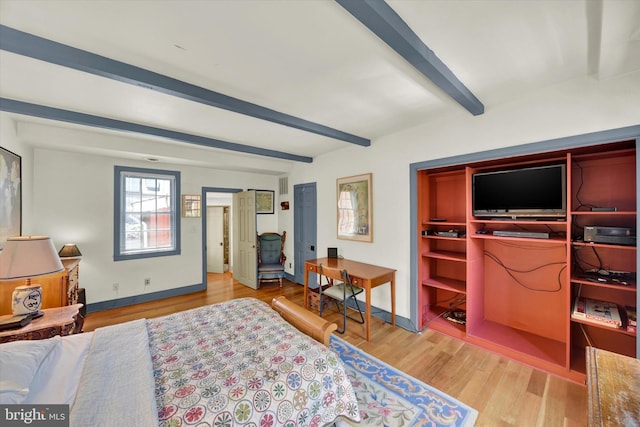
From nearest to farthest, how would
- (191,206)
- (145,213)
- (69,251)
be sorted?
(69,251)
(145,213)
(191,206)

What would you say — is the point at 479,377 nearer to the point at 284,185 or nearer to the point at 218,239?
the point at 284,185

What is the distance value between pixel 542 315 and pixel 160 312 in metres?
4.85

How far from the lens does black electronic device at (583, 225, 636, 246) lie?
190 cm

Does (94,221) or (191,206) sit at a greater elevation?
(191,206)

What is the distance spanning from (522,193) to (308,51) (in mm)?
2397

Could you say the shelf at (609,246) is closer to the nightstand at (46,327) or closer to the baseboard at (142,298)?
the nightstand at (46,327)

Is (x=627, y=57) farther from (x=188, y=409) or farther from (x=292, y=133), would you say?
(x=188, y=409)

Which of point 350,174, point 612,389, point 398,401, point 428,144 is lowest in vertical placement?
point 398,401

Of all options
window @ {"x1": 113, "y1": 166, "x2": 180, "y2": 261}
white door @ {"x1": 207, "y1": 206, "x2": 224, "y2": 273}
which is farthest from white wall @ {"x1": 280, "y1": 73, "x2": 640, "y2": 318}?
white door @ {"x1": 207, "y1": 206, "x2": 224, "y2": 273}

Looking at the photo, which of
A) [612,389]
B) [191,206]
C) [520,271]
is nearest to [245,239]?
[191,206]

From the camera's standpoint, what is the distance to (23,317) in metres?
1.89

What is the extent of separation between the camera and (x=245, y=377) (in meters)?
1.36

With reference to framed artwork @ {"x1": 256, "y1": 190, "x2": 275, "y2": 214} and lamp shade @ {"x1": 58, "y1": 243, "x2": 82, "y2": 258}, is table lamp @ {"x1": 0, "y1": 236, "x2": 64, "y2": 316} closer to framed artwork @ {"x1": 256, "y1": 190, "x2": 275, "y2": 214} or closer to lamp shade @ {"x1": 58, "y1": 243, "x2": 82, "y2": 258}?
lamp shade @ {"x1": 58, "y1": 243, "x2": 82, "y2": 258}

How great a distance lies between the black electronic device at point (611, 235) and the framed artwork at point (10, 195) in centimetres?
506
